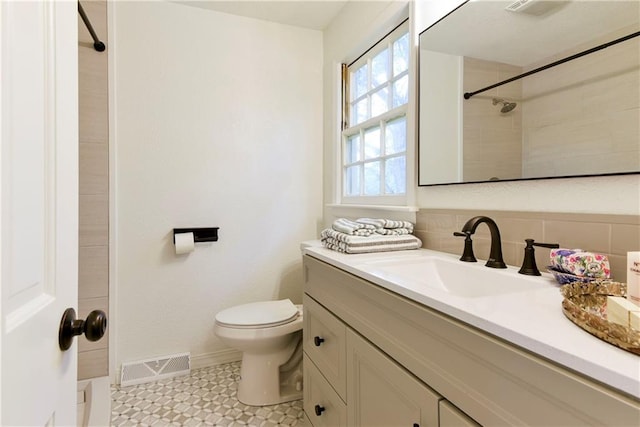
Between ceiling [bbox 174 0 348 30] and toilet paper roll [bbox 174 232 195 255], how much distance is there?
1490 mm

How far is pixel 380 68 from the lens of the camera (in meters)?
1.92

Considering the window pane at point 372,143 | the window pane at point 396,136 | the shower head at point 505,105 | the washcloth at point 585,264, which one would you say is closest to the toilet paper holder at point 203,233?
the window pane at point 372,143

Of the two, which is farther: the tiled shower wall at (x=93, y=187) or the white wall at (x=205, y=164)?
the white wall at (x=205, y=164)

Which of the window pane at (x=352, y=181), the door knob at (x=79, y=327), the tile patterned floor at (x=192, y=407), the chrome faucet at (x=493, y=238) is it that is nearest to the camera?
the door knob at (x=79, y=327)

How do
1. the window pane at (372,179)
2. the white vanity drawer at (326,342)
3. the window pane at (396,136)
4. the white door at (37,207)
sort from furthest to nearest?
the window pane at (372,179)
the window pane at (396,136)
the white vanity drawer at (326,342)
the white door at (37,207)

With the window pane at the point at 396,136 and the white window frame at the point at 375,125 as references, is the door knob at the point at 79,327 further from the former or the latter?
the window pane at the point at 396,136

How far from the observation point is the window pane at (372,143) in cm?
195

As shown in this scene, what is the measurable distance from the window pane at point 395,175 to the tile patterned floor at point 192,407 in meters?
1.30

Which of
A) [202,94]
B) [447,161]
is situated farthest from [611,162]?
[202,94]

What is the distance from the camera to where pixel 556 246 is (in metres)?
0.88

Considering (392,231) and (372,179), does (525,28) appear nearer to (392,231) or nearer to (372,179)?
(392,231)

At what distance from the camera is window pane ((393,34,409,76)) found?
166 centimetres

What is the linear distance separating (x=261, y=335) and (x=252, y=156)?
1.21 metres

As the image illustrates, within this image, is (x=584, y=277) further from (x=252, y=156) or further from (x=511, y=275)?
(x=252, y=156)
